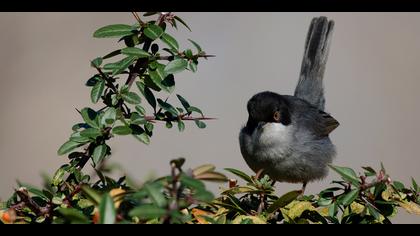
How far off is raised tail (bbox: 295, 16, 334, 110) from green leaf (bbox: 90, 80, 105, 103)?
384 centimetres

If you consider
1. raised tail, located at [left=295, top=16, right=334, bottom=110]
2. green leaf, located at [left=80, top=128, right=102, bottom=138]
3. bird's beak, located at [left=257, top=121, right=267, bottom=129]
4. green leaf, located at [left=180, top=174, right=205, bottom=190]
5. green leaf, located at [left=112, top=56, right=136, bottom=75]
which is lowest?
green leaf, located at [left=180, top=174, right=205, bottom=190]

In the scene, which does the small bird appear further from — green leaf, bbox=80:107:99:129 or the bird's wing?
green leaf, bbox=80:107:99:129

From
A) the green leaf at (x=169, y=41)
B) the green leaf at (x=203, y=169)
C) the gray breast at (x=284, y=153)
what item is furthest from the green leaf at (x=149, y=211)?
the gray breast at (x=284, y=153)

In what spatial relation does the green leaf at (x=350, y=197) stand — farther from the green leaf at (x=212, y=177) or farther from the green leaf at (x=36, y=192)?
the green leaf at (x=36, y=192)

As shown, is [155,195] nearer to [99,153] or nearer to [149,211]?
[149,211]

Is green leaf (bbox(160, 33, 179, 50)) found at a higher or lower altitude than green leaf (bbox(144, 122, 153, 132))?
higher

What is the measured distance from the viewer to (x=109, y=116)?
2.47 m

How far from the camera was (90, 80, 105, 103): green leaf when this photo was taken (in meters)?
2.58

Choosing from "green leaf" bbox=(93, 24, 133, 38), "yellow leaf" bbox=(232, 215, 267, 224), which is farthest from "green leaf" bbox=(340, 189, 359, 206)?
"green leaf" bbox=(93, 24, 133, 38)

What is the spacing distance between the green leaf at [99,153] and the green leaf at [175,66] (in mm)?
433

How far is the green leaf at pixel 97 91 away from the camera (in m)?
2.58
